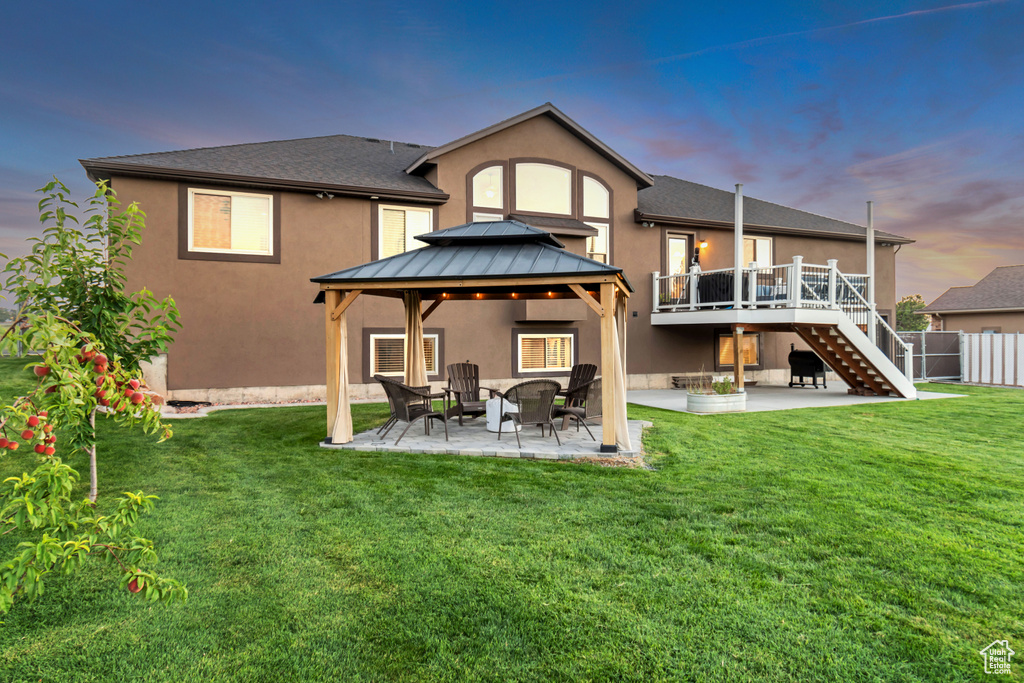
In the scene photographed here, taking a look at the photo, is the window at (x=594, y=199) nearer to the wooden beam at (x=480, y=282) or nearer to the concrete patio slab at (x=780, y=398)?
the concrete patio slab at (x=780, y=398)

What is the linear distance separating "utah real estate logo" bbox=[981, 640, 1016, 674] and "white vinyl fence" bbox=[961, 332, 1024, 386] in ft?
65.5

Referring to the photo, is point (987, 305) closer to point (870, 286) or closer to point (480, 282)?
point (870, 286)

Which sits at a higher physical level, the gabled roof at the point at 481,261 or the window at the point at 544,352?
the gabled roof at the point at 481,261

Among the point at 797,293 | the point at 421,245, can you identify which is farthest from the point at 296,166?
the point at 797,293

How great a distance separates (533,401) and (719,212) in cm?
1375

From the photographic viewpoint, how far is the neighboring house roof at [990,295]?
1121 inches

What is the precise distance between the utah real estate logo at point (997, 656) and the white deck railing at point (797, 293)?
35.5 ft

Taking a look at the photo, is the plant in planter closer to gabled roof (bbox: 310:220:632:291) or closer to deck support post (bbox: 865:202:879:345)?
deck support post (bbox: 865:202:879:345)

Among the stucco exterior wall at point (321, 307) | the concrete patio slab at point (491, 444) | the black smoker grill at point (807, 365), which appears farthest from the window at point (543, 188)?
the black smoker grill at point (807, 365)

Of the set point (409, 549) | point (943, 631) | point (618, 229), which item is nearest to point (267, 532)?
point (409, 549)

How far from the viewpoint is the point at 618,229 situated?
53.7ft

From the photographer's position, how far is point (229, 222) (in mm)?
12727

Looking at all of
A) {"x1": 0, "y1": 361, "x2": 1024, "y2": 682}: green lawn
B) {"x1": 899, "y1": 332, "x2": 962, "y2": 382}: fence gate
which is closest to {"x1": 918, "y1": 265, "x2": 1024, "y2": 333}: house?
{"x1": 899, "y1": 332, "x2": 962, "y2": 382}: fence gate

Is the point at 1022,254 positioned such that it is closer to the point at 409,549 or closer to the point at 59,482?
the point at 409,549
